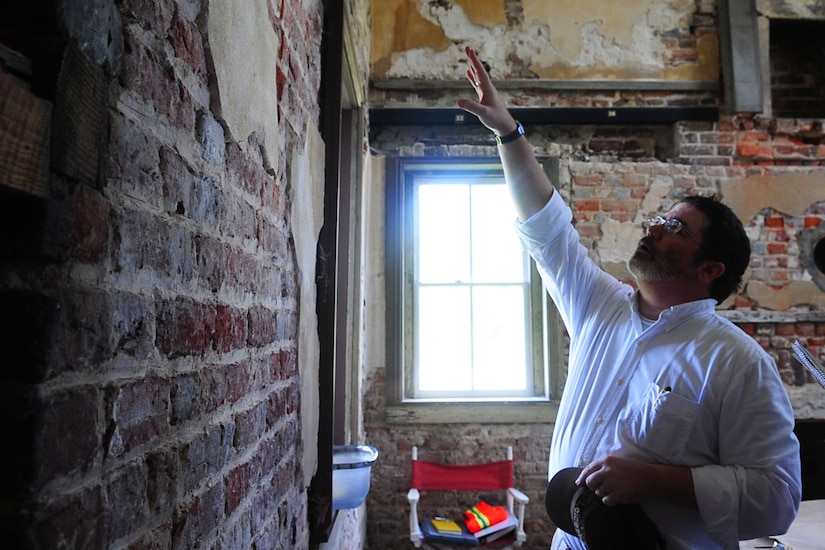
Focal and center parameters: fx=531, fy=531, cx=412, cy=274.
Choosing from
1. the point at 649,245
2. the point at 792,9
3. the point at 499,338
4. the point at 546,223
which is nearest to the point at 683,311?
the point at 649,245

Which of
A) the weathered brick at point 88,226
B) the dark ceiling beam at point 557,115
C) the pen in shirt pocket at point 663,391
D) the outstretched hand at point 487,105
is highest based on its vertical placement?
the dark ceiling beam at point 557,115

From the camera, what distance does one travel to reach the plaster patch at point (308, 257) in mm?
1413

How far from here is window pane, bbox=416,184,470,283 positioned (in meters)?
3.70

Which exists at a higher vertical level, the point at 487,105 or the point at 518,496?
the point at 487,105

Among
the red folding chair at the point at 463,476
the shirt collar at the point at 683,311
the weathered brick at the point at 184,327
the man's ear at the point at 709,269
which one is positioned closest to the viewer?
the weathered brick at the point at 184,327

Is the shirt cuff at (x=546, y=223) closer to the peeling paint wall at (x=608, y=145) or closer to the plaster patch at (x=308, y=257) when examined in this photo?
the plaster patch at (x=308, y=257)

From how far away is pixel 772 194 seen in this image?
140 inches

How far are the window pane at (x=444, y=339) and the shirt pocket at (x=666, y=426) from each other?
2127 millimetres

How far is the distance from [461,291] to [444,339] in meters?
0.35

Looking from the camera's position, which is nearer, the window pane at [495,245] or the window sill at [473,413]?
the window sill at [473,413]

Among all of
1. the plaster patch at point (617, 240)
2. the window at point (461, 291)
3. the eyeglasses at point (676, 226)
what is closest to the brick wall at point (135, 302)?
the eyeglasses at point (676, 226)

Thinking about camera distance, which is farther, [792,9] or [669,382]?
[792,9]

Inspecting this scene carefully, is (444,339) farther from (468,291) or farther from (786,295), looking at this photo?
(786,295)

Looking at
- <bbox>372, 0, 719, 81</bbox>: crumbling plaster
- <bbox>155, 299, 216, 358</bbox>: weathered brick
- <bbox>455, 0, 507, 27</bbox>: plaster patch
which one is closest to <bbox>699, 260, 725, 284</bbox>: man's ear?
<bbox>155, 299, 216, 358</bbox>: weathered brick
